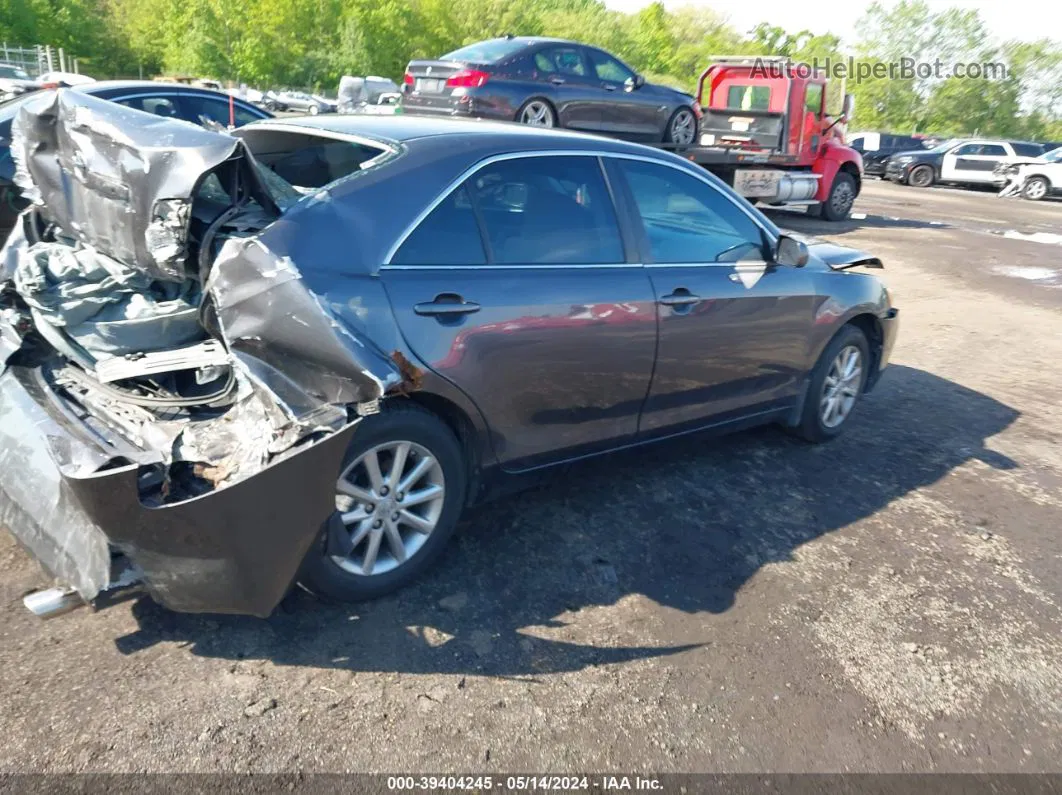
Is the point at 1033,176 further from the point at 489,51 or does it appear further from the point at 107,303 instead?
the point at 107,303

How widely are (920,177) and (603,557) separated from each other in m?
31.9

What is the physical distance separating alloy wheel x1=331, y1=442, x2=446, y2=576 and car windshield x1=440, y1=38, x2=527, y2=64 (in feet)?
28.8

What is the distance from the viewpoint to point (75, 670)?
3.03 metres

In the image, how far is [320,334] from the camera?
10.1ft

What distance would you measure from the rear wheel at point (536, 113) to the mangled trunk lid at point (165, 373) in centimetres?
793

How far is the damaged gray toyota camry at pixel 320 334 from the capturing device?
114 inches

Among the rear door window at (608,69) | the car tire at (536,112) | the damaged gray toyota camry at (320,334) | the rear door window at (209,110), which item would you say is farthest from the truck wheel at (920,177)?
the damaged gray toyota camry at (320,334)

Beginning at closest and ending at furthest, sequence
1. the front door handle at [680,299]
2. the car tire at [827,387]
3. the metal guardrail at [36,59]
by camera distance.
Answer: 1. the front door handle at [680,299]
2. the car tire at [827,387]
3. the metal guardrail at [36,59]

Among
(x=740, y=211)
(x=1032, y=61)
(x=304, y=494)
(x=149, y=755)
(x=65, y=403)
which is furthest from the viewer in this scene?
(x=1032, y=61)

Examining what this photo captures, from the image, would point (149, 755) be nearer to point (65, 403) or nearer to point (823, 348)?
point (65, 403)

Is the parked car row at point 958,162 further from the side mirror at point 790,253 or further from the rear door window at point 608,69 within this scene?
the side mirror at point 790,253

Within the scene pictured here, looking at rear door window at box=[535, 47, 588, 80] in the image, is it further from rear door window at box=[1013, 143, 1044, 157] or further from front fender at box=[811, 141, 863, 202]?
rear door window at box=[1013, 143, 1044, 157]

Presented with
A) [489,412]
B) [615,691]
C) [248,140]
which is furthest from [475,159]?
[615,691]

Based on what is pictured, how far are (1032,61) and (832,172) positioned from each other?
176ft
